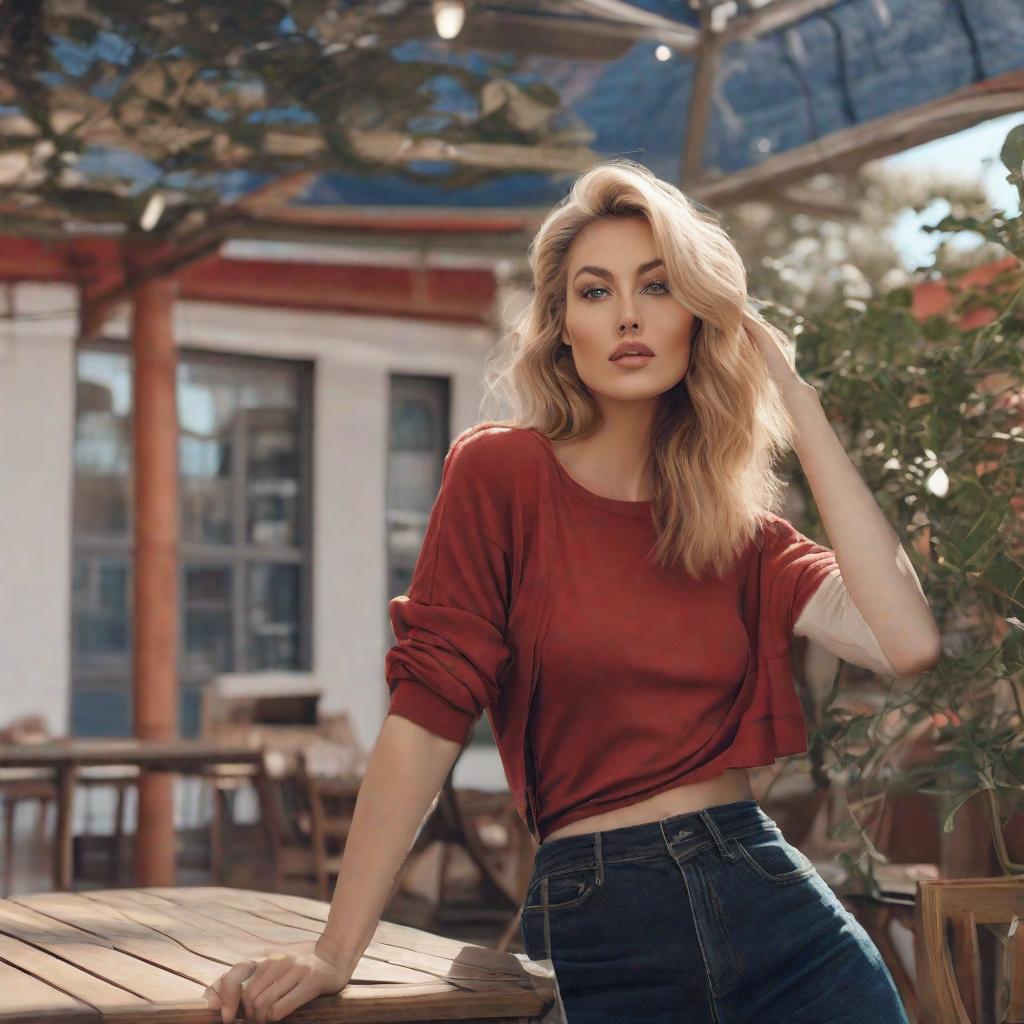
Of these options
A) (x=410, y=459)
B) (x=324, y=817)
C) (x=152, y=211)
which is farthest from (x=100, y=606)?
(x=152, y=211)

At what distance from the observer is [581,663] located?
188 centimetres

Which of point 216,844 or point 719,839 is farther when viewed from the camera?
point 216,844

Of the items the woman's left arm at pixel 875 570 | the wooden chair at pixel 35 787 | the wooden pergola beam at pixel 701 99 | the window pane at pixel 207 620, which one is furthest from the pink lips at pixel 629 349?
the window pane at pixel 207 620

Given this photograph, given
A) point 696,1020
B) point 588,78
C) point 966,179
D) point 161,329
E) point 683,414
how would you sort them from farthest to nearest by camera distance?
point 966,179, point 161,329, point 588,78, point 683,414, point 696,1020

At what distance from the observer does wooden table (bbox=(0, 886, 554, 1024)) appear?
155cm

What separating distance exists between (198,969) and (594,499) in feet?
2.34

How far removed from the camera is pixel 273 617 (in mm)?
10758

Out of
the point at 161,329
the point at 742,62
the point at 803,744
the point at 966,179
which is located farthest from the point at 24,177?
the point at 966,179

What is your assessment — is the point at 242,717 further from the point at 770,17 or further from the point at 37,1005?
the point at 37,1005

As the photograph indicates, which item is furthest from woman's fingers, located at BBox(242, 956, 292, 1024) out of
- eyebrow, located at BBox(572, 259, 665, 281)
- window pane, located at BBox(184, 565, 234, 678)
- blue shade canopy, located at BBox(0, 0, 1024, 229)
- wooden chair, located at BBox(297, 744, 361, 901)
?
window pane, located at BBox(184, 565, 234, 678)

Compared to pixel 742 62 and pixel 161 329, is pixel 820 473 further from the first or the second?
pixel 161 329

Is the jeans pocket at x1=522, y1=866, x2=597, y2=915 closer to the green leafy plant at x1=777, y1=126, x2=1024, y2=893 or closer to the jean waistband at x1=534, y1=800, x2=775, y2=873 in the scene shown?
the jean waistband at x1=534, y1=800, x2=775, y2=873

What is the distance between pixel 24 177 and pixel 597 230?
4142 mm

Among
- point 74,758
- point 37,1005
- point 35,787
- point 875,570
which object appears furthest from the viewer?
point 35,787
